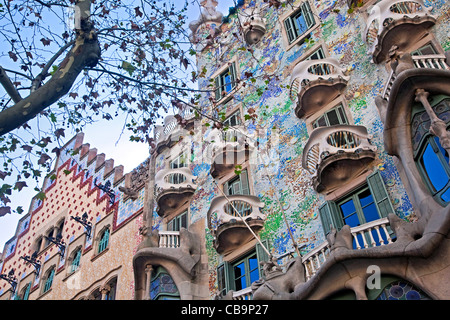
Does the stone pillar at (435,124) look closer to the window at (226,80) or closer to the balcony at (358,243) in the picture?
the balcony at (358,243)

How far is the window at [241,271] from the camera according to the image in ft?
42.4

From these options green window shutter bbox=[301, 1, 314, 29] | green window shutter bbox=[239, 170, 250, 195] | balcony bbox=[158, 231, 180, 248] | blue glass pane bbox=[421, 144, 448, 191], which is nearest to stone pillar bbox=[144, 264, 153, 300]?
balcony bbox=[158, 231, 180, 248]

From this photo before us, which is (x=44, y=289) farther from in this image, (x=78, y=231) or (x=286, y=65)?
(x=286, y=65)

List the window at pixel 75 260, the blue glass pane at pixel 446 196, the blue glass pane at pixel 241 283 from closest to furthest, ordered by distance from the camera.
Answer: the blue glass pane at pixel 446 196 → the blue glass pane at pixel 241 283 → the window at pixel 75 260

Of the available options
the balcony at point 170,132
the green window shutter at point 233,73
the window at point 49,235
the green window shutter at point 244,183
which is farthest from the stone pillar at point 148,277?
the window at point 49,235

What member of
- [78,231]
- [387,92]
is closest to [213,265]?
[387,92]

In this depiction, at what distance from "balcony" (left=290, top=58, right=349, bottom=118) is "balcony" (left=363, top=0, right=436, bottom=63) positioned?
1.20 metres

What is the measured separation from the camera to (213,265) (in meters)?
14.2

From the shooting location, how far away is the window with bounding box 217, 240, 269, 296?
12938 mm

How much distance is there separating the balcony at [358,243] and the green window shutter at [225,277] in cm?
340

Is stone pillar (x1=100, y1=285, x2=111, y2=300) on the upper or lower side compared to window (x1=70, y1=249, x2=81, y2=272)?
lower

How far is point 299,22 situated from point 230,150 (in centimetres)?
578

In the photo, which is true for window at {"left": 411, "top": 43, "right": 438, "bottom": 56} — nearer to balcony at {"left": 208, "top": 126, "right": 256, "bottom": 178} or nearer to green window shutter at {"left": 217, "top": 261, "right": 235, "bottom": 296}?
balcony at {"left": 208, "top": 126, "right": 256, "bottom": 178}

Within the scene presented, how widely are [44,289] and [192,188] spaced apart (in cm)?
1047
